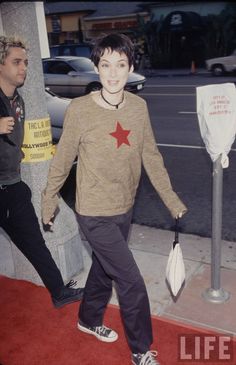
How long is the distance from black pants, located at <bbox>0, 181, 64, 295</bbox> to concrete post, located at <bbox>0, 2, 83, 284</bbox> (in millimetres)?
283

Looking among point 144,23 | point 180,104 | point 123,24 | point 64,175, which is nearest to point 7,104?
point 64,175

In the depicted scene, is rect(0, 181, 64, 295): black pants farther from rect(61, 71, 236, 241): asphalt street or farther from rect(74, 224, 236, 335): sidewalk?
rect(61, 71, 236, 241): asphalt street

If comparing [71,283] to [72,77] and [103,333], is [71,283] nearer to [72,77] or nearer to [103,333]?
[103,333]

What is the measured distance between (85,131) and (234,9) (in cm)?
2728

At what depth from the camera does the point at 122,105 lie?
270 cm

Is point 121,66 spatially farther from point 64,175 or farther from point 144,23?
point 144,23

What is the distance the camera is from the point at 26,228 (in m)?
3.47

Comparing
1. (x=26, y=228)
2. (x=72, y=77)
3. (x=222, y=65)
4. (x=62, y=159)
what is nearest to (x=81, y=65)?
(x=72, y=77)

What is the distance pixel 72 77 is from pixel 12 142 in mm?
12583

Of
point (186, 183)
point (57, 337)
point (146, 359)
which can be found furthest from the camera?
point (186, 183)

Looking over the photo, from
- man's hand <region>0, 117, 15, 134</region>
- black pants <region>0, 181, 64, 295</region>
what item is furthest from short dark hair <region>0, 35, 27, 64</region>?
black pants <region>0, 181, 64, 295</region>

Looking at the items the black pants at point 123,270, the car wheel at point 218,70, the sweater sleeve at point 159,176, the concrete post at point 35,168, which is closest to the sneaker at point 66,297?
the concrete post at point 35,168

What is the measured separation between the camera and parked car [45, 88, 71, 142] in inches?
286

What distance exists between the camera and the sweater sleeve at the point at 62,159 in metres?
2.64
